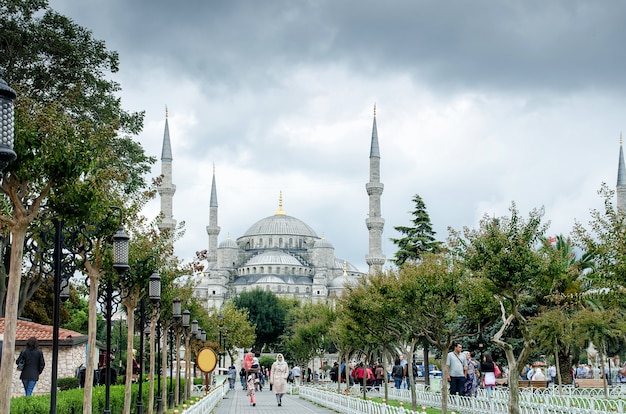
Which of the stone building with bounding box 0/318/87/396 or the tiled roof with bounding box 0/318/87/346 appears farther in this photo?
the tiled roof with bounding box 0/318/87/346

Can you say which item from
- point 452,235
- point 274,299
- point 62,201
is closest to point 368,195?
point 274,299

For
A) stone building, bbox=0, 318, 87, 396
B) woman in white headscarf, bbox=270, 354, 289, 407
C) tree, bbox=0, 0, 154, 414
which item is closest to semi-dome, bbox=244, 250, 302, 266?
stone building, bbox=0, 318, 87, 396

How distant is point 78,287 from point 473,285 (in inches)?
314

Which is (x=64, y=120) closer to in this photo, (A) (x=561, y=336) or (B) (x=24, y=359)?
(B) (x=24, y=359)

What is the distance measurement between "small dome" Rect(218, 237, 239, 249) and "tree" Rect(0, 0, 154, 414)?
9406 cm

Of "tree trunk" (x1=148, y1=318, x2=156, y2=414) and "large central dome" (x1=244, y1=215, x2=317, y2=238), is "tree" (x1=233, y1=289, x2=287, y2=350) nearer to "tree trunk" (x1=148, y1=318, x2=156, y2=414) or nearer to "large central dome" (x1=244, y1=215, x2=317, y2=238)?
"large central dome" (x1=244, y1=215, x2=317, y2=238)

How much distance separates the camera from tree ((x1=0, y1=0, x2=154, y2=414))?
8.47 m

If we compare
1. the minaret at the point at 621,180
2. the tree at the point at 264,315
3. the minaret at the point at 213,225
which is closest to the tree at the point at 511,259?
the minaret at the point at 621,180

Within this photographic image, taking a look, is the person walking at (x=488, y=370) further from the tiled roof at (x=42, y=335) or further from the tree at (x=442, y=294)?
the tiled roof at (x=42, y=335)

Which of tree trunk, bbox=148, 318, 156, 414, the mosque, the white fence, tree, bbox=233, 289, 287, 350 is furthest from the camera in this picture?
the mosque

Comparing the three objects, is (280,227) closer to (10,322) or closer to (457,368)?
(457,368)

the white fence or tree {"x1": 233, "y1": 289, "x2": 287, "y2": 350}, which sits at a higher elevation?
tree {"x1": 233, "y1": 289, "x2": 287, "y2": 350}

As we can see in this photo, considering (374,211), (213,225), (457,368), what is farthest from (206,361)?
(213,225)

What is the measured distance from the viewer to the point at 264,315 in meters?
87.4
